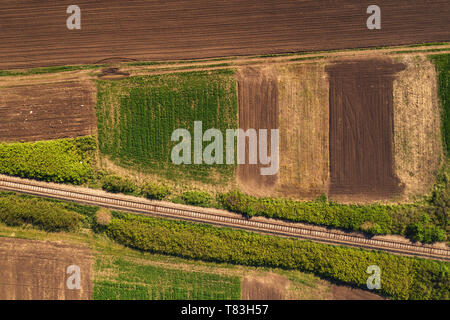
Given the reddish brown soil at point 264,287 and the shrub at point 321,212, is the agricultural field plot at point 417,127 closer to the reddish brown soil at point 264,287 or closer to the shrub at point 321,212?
the shrub at point 321,212

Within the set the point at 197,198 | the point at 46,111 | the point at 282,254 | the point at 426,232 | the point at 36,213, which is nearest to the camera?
the point at 426,232

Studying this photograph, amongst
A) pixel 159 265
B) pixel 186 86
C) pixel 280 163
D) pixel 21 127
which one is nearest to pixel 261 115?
pixel 280 163

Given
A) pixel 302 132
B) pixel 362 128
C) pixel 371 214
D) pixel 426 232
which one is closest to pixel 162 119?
pixel 302 132

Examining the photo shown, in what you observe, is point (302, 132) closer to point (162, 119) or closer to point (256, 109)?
point (256, 109)

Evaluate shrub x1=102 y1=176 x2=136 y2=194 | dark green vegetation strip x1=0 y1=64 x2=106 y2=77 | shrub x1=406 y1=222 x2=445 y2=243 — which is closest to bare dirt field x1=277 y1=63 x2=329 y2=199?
shrub x1=406 y1=222 x2=445 y2=243

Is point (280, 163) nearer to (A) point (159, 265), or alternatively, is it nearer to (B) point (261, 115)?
(B) point (261, 115)

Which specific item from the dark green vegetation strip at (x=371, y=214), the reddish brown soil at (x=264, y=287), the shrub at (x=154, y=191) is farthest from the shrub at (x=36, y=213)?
the reddish brown soil at (x=264, y=287)
